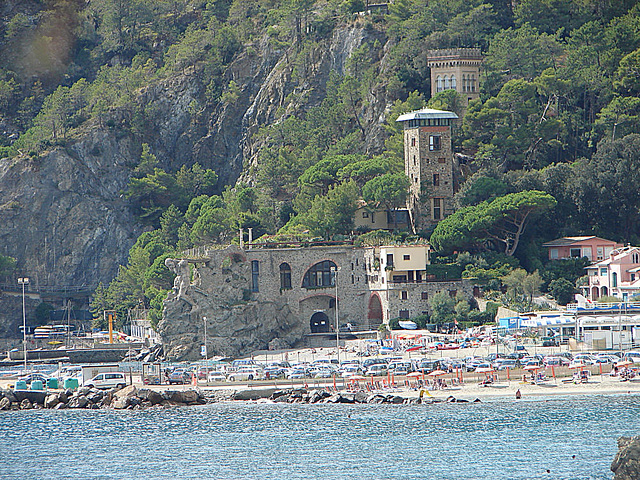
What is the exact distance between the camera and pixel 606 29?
126 m

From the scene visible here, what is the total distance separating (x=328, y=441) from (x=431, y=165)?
44332 mm

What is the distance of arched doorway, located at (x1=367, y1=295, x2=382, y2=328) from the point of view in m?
108

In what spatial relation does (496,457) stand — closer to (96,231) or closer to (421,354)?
(421,354)

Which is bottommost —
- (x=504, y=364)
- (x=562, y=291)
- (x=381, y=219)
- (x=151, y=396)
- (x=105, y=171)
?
(x=151, y=396)

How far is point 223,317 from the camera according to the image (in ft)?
350

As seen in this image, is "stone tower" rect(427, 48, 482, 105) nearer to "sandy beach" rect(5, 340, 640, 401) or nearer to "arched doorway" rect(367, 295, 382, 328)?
"arched doorway" rect(367, 295, 382, 328)

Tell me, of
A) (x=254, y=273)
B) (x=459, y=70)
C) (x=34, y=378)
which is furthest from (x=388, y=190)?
(x=34, y=378)

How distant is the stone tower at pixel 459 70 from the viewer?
123 m

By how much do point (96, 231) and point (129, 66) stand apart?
29.1m

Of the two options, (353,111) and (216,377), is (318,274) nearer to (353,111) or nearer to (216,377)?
(216,377)

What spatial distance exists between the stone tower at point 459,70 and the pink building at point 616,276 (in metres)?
25.1

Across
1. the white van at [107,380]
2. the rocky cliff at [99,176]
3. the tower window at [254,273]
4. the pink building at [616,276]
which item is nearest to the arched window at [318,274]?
the tower window at [254,273]

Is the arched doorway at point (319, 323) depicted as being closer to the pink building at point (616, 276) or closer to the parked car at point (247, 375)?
the parked car at point (247, 375)

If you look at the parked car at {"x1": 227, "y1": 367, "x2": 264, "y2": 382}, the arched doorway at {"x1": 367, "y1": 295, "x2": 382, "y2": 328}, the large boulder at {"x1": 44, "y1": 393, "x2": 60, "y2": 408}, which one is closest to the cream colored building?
the arched doorway at {"x1": 367, "y1": 295, "x2": 382, "y2": 328}
